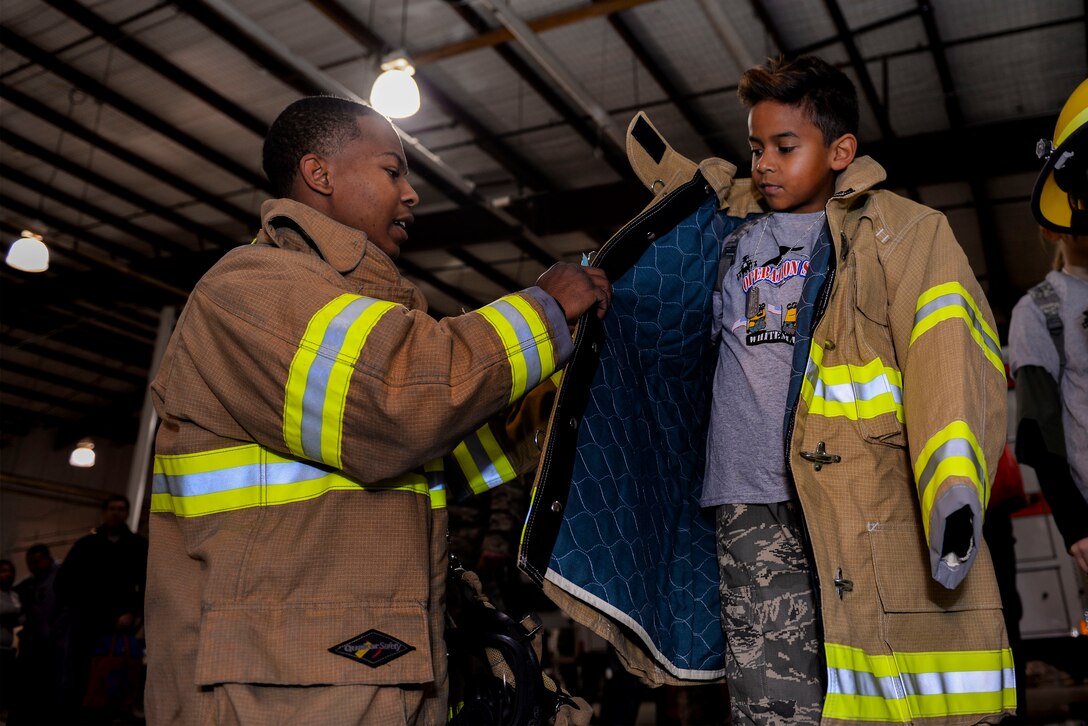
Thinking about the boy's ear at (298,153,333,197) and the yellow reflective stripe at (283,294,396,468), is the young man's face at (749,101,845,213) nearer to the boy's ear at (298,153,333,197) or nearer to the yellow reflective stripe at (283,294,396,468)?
the boy's ear at (298,153,333,197)

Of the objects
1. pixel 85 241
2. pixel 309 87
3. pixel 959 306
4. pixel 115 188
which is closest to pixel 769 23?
pixel 309 87

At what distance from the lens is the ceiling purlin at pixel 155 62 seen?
7738 millimetres

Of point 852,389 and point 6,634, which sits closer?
point 852,389

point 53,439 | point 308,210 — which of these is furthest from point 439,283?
point 53,439

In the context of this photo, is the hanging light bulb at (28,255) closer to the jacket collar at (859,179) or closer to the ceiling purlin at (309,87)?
the ceiling purlin at (309,87)

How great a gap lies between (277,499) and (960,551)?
114cm

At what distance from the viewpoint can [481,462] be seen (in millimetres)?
2156

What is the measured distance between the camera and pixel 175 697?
1589 millimetres

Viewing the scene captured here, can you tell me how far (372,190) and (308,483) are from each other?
768 mm

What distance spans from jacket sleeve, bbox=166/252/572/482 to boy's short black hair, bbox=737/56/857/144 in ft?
3.38

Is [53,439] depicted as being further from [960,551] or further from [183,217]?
[960,551]

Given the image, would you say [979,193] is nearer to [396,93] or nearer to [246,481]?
[396,93]

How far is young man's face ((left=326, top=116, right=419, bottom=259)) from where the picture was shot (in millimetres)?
2076

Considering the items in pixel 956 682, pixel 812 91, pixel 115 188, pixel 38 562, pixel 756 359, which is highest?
pixel 115 188
